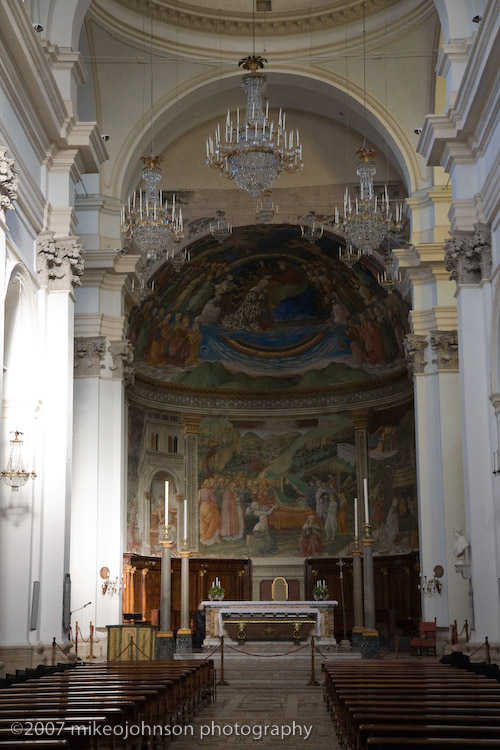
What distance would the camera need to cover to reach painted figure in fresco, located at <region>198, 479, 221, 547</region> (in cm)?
2733

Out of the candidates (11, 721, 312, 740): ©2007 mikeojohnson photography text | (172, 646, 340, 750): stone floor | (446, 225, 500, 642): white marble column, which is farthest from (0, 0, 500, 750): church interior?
(11, 721, 312, 740): ©2007 mikeojohnson photography text

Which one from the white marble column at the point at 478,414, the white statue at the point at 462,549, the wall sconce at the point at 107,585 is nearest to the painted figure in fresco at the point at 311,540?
the wall sconce at the point at 107,585

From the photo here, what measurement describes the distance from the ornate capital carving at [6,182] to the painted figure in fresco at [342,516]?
17.3 m

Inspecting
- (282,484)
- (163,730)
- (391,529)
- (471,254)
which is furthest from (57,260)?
(282,484)

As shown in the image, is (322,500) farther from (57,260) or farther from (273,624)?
(57,260)

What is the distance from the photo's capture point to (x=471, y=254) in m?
14.7

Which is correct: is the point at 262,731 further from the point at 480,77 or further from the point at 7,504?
the point at 480,77

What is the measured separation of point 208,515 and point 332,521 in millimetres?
3457

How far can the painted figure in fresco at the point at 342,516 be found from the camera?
2725cm

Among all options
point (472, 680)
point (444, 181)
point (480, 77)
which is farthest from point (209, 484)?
point (472, 680)

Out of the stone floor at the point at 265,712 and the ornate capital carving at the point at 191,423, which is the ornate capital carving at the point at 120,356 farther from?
the ornate capital carving at the point at 191,423

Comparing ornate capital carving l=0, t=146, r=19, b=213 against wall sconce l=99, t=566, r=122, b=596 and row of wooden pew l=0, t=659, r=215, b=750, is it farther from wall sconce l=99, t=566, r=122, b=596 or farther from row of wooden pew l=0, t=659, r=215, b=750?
wall sconce l=99, t=566, r=122, b=596

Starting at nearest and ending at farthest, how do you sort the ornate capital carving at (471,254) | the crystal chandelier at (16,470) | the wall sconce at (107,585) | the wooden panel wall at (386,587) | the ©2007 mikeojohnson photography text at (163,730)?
the ©2007 mikeojohnson photography text at (163,730), the crystal chandelier at (16,470), the ornate capital carving at (471,254), the wall sconce at (107,585), the wooden panel wall at (386,587)

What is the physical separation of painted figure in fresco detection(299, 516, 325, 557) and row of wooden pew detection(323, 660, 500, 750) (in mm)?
17542
